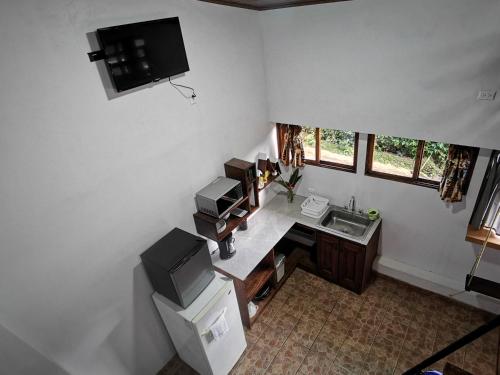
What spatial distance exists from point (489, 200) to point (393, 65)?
1529mm

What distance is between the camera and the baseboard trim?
3.15 meters

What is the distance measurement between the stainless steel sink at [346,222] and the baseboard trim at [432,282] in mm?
497

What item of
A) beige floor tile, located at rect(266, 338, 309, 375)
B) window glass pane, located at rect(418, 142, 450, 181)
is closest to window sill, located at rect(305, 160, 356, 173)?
window glass pane, located at rect(418, 142, 450, 181)

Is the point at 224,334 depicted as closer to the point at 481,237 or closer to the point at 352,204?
the point at 352,204

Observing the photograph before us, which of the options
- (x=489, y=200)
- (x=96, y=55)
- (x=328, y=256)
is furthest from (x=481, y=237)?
(x=96, y=55)

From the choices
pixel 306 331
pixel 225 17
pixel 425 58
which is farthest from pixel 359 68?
pixel 306 331

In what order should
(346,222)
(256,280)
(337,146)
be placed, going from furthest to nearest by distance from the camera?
(346,222), (337,146), (256,280)

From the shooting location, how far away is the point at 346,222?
379 centimetres

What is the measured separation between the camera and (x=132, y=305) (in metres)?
2.52

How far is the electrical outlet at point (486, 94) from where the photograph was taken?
239 centimetres

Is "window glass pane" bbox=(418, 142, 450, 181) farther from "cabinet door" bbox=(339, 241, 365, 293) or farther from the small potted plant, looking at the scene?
the small potted plant

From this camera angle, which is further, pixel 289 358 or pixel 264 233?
pixel 264 233

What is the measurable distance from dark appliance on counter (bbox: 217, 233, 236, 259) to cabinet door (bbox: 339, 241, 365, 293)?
4.12 ft

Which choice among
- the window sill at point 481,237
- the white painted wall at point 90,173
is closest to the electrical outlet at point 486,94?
the window sill at point 481,237
